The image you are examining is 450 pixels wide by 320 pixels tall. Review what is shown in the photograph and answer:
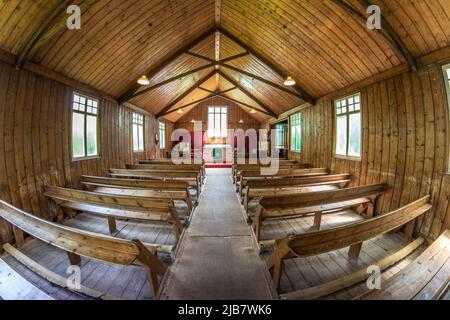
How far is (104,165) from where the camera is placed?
18.7ft

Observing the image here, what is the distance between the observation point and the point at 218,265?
90.7 inches

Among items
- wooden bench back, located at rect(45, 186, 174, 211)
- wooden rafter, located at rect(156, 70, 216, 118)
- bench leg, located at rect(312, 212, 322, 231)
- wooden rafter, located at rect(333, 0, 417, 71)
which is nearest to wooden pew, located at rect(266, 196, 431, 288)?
bench leg, located at rect(312, 212, 322, 231)

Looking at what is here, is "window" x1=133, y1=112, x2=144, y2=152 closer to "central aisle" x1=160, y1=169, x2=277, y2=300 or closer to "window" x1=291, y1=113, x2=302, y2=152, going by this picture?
"central aisle" x1=160, y1=169, x2=277, y2=300

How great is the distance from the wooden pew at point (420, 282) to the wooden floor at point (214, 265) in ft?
0.49

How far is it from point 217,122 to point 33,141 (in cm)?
1202

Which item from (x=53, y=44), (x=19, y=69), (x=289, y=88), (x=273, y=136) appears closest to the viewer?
(x=19, y=69)

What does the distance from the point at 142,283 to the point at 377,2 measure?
5267mm

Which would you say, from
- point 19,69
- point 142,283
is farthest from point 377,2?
point 19,69

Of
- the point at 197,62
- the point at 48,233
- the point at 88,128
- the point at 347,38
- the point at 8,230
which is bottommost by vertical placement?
the point at 8,230

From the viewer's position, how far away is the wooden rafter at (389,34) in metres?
3.12

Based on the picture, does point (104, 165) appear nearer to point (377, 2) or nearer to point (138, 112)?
point (138, 112)

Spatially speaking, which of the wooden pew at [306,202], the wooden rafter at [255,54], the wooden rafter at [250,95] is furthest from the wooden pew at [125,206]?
the wooden rafter at [250,95]

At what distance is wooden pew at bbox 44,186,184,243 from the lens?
2.64 meters

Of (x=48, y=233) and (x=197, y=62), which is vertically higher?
(x=197, y=62)
